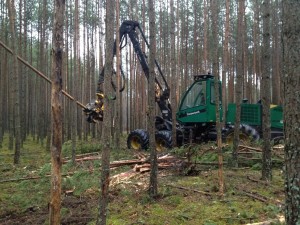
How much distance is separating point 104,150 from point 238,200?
2946 mm

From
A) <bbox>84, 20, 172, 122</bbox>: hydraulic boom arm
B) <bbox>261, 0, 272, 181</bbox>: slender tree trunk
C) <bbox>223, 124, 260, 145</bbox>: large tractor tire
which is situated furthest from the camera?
<bbox>223, 124, 260, 145</bbox>: large tractor tire

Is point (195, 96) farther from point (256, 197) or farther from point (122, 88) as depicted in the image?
point (256, 197)

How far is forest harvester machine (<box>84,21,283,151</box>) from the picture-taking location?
41.8ft

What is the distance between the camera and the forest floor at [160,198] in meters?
5.68

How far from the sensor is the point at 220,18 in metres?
26.4

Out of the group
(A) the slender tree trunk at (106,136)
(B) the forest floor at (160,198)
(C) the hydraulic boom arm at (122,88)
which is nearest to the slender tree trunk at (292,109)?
(B) the forest floor at (160,198)

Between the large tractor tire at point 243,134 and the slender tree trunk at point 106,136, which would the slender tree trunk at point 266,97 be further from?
the large tractor tire at point 243,134

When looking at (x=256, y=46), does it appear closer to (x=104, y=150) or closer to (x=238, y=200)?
(x=238, y=200)

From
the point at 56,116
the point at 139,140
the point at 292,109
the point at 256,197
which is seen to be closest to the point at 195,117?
the point at 139,140

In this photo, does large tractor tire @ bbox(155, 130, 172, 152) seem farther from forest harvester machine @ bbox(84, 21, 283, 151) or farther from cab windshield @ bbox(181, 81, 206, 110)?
cab windshield @ bbox(181, 81, 206, 110)

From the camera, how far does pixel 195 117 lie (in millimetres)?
13461

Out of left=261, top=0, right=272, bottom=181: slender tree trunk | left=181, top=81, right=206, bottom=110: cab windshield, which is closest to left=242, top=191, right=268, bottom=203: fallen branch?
left=261, top=0, right=272, bottom=181: slender tree trunk

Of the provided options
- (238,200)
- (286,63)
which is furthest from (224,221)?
(286,63)

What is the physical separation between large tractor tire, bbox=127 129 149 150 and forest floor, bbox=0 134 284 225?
14.3 ft
